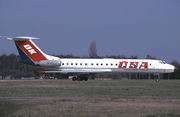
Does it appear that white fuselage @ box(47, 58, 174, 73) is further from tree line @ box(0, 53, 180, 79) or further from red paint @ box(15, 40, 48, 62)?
tree line @ box(0, 53, 180, 79)

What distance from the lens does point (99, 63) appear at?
42.8 meters

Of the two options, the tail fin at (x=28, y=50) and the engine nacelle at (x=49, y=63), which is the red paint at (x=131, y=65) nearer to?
the engine nacelle at (x=49, y=63)

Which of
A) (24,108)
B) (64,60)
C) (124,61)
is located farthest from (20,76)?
(24,108)

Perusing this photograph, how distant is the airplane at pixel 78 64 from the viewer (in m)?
41.7

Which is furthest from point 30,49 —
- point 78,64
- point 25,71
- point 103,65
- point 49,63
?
point 25,71

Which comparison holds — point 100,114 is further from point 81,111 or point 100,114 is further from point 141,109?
point 141,109

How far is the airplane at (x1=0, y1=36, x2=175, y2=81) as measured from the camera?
137 feet

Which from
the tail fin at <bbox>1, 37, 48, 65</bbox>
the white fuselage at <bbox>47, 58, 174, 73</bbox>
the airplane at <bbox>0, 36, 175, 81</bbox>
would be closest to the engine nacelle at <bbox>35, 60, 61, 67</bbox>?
the airplane at <bbox>0, 36, 175, 81</bbox>

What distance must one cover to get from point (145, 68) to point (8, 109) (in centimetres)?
3220

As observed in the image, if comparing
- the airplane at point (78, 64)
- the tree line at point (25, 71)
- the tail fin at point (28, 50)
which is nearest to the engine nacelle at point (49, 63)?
the airplane at point (78, 64)

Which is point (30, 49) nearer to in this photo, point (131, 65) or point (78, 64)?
point (78, 64)

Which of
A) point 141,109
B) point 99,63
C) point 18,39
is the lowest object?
point 141,109

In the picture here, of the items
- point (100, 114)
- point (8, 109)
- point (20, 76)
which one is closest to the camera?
point (100, 114)

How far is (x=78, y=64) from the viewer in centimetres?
4281
